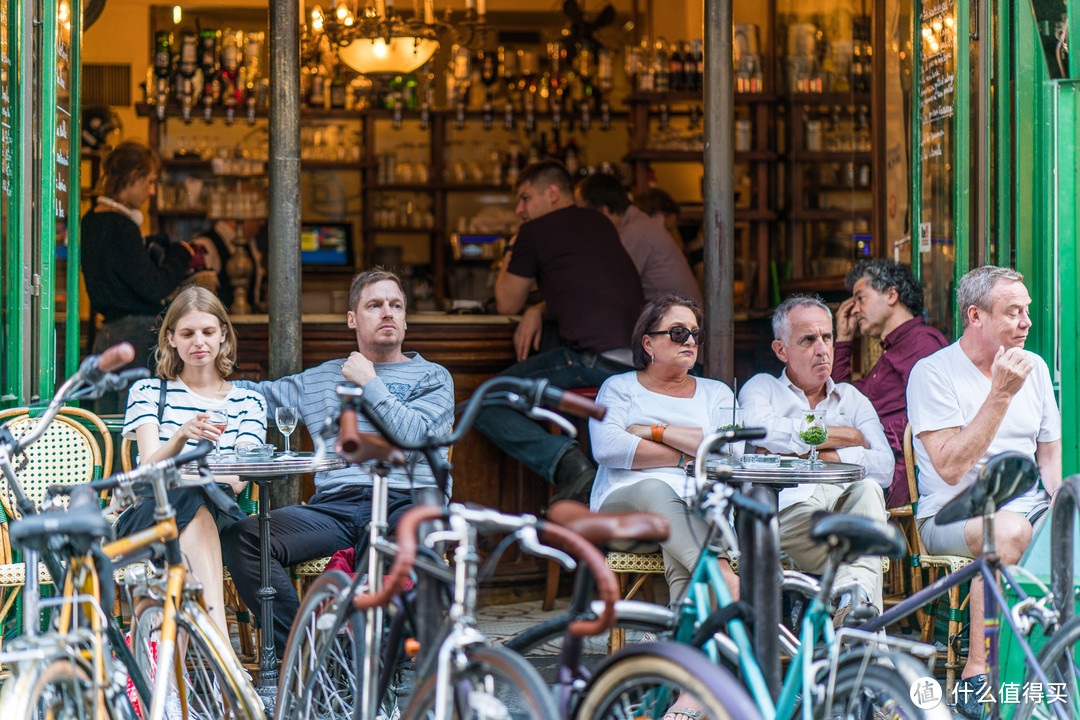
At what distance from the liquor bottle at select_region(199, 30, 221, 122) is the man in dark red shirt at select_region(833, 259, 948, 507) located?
4981 millimetres

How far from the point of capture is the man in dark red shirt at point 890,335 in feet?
14.8

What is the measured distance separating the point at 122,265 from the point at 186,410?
175 cm

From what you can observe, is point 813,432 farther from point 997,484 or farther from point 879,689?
point 879,689

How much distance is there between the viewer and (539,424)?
511 cm

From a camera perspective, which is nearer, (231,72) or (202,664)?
(202,664)

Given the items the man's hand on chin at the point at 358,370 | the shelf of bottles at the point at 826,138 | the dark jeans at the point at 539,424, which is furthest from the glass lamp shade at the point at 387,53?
the man's hand on chin at the point at 358,370

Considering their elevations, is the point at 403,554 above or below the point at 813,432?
below

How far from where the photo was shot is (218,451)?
3900mm

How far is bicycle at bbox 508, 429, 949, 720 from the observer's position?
2342mm

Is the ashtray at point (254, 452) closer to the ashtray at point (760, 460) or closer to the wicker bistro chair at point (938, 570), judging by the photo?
the ashtray at point (760, 460)

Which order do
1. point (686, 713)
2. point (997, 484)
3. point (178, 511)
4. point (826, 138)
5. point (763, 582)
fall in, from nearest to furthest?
point (763, 582) → point (997, 484) → point (686, 713) → point (178, 511) → point (826, 138)

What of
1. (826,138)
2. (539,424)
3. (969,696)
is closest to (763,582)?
(969,696)

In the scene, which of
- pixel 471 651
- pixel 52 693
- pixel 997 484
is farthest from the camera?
pixel 997 484

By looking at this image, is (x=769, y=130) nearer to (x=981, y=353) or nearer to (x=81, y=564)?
(x=981, y=353)
